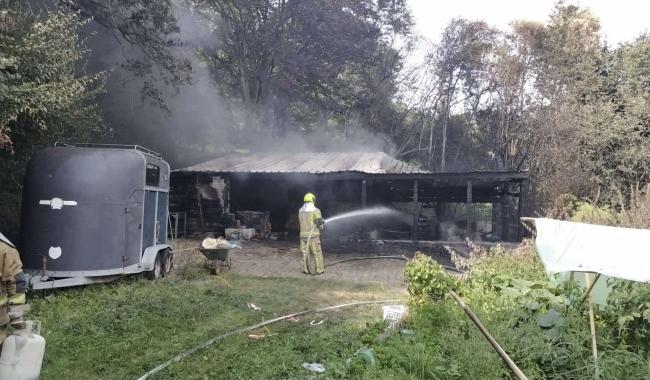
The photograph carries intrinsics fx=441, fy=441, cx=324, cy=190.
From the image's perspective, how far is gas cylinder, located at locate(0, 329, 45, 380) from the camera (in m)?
3.70

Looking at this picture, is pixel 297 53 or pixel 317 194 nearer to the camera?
pixel 317 194

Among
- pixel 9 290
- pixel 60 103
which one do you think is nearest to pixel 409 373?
pixel 9 290

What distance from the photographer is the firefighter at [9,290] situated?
3793 millimetres

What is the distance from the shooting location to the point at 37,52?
8.05 m

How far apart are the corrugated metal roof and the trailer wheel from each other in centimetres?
695

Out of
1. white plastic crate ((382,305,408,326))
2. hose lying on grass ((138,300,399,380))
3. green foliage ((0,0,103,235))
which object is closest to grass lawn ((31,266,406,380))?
hose lying on grass ((138,300,399,380))

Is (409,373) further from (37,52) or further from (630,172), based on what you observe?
(630,172)

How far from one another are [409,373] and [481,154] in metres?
29.9

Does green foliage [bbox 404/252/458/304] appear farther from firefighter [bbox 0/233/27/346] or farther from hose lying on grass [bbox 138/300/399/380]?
firefighter [bbox 0/233/27/346]

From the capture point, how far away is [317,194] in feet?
59.6

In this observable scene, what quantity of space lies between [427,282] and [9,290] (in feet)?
15.5

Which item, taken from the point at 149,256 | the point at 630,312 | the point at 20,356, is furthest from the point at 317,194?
the point at 20,356

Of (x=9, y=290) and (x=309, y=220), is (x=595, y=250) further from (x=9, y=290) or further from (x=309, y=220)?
(x=309, y=220)

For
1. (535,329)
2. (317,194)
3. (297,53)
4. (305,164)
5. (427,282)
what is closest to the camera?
(535,329)
